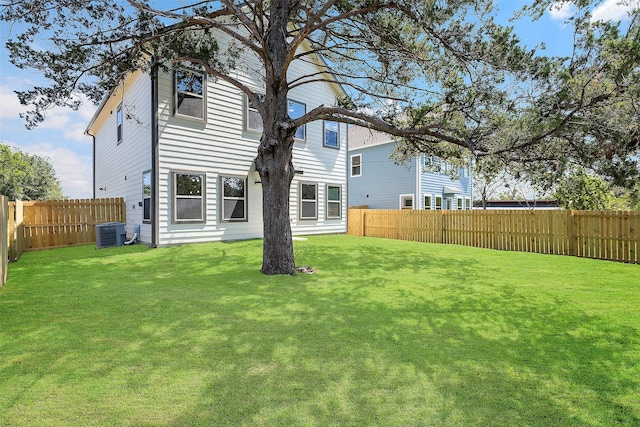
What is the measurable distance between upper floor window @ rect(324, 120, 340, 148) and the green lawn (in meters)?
9.60

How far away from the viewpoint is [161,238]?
9516 mm

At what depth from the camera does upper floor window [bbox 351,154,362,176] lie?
2191 cm

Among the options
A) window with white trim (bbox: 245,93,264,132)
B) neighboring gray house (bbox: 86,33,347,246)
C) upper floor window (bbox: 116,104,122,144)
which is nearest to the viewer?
neighboring gray house (bbox: 86,33,347,246)

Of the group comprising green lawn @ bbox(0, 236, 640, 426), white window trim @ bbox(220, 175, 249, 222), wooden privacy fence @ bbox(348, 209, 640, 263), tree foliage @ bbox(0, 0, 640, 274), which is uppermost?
tree foliage @ bbox(0, 0, 640, 274)

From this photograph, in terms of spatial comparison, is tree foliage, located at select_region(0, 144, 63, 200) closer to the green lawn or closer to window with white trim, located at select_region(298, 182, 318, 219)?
window with white trim, located at select_region(298, 182, 318, 219)

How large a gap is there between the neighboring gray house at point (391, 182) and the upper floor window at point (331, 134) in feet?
12.2

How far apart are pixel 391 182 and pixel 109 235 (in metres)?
14.9

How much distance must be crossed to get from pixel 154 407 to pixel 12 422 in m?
0.76

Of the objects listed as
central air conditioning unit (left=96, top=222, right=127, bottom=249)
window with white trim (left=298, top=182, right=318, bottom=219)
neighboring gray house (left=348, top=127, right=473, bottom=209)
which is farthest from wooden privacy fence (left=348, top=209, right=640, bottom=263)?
central air conditioning unit (left=96, top=222, right=127, bottom=249)

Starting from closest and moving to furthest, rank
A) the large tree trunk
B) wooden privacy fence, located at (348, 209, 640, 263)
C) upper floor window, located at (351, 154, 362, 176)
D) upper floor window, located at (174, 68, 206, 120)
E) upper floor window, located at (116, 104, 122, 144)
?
the large tree trunk → wooden privacy fence, located at (348, 209, 640, 263) → upper floor window, located at (174, 68, 206, 120) → upper floor window, located at (116, 104, 122, 144) → upper floor window, located at (351, 154, 362, 176)

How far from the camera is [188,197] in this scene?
33.1ft

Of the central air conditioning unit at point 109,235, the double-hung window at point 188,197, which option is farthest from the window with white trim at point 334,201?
the central air conditioning unit at point 109,235

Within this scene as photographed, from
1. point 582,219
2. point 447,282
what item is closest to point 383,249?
point 447,282

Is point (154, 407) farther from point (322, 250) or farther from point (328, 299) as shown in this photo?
point (322, 250)
